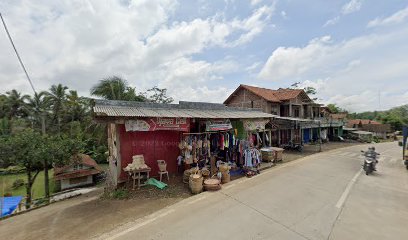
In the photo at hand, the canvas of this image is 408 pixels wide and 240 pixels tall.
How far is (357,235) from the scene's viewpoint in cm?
475

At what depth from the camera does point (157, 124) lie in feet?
25.2

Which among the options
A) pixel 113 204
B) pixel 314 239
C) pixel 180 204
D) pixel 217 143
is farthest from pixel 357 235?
pixel 113 204

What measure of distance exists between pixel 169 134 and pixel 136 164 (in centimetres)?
208

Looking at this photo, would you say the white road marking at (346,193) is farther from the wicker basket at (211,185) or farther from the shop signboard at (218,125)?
the shop signboard at (218,125)

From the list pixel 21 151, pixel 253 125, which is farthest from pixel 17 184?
pixel 253 125

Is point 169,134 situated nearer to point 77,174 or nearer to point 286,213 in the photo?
point 286,213

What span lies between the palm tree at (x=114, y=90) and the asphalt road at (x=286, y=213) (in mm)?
13095

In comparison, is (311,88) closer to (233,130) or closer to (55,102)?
(233,130)

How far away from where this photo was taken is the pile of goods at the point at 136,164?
753 cm

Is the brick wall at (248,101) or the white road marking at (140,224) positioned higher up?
the brick wall at (248,101)

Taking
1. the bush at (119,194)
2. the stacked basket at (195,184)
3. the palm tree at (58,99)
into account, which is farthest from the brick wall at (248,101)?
the palm tree at (58,99)

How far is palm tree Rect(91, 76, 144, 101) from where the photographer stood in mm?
16672

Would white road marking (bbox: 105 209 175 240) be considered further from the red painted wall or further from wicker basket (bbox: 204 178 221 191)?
the red painted wall

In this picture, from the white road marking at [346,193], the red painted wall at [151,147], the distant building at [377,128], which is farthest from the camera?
the distant building at [377,128]
